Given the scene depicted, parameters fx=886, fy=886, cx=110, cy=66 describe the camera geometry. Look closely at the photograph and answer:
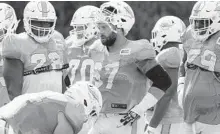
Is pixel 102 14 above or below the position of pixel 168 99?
above

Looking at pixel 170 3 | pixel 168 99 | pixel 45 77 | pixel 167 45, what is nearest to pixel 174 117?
pixel 168 99

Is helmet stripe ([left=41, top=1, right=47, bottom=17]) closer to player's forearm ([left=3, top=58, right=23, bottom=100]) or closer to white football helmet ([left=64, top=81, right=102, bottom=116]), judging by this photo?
player's forearm ([left=3, top=58, right=23, bottom=100])

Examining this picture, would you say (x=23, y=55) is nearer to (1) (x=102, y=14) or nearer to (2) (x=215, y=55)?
(1) (x=102, y=14)

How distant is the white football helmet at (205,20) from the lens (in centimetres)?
665

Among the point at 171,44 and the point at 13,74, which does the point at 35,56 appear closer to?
the point at 13,74

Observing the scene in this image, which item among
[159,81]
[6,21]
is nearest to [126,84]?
[159,81]

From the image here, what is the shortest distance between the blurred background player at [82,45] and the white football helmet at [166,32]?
577 millimetres

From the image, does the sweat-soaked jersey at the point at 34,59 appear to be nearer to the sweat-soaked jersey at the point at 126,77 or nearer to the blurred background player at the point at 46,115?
the sweat-soaked jersey at the point at 126,77

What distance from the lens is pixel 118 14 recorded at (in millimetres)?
6902

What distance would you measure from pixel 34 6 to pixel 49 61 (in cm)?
47

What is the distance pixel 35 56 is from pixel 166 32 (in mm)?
1569

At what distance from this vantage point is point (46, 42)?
6.91 meters

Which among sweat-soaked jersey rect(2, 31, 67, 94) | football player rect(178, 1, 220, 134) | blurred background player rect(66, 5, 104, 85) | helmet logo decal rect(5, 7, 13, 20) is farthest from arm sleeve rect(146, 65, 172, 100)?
helmet logo decal rect(5, 7, 13, 20)

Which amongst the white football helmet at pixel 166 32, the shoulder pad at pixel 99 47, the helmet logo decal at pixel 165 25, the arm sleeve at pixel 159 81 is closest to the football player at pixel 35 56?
the shoulder pad at pixel 99 47
